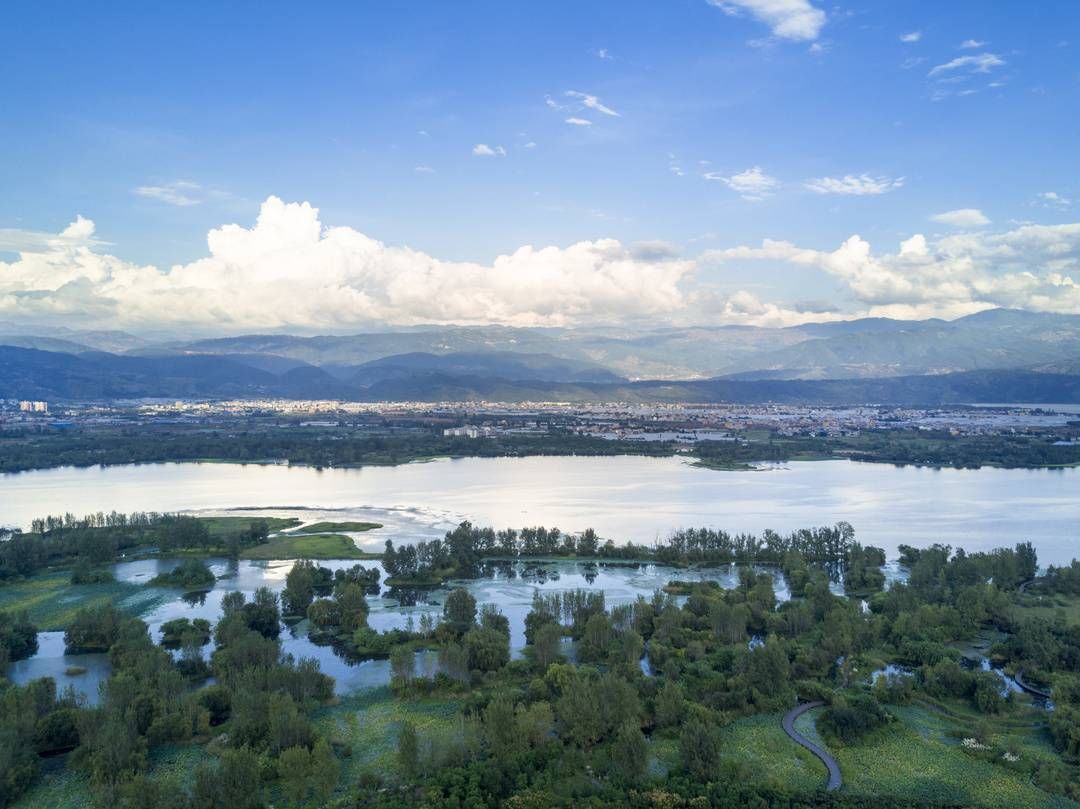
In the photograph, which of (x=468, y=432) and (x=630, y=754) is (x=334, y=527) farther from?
(x=468, y=432)

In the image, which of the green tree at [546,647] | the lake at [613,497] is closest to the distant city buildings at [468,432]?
the lake at [613,497]

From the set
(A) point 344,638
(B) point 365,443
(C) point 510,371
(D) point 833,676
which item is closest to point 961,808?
(D) point 833,676

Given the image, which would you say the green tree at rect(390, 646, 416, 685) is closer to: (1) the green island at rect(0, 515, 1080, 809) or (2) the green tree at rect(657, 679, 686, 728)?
(1) the green island at rect(0, 515, 1080, 809)

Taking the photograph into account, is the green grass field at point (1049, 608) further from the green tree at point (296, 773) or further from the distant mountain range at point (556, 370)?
the distant mountain range at point (556, 370)

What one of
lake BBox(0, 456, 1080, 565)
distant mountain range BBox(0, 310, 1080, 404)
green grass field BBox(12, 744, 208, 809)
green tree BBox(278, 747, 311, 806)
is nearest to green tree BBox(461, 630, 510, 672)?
green tree BBox(278, 747, 311, 806)

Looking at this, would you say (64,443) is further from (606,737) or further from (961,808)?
(961,808)

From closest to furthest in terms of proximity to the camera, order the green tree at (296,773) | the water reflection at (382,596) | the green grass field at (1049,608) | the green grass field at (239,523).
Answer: the green tree at (296,773) → the water reflection at (382,596) → the green grass field at (1049,608) → the green grass field at (239,523)
